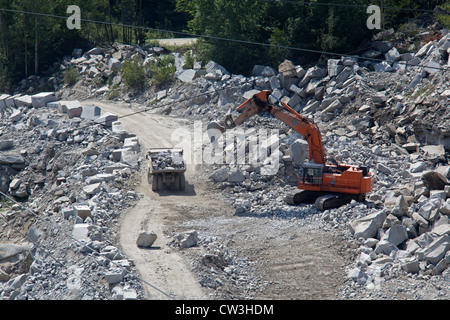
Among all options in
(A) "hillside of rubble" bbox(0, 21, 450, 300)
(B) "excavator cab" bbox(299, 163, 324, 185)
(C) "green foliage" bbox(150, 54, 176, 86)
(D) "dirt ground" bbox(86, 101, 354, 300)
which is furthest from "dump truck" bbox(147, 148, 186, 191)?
(C) "green foliage" bbox(150, 54, 176, 86)

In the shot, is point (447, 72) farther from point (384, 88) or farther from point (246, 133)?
point (246, 133)

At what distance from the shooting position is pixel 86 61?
39125 millimetres

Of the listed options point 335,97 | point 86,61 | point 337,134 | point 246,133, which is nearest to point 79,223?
point 246,133

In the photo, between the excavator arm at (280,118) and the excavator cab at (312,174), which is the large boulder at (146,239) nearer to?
the excavator arm at (280,118)

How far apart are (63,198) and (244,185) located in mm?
7218

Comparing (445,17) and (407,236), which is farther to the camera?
(445,17)

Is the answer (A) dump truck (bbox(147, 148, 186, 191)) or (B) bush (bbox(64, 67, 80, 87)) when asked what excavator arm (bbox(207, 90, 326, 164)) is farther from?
(B) bush (bbox(64, 67, 80, 87))

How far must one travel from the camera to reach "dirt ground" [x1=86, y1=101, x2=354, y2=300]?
49.0 ft

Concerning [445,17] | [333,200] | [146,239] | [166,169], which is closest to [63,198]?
[166,169]

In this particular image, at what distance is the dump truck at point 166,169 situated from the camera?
21673mm

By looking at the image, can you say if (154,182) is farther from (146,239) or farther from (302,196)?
(302,196)

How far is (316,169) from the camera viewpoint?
20.1m

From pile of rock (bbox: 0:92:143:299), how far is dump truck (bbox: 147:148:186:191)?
1147mm

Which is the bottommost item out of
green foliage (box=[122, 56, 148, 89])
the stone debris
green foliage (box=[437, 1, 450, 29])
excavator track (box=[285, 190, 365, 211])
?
excavator track (box=[285, 190, 365, 211])
